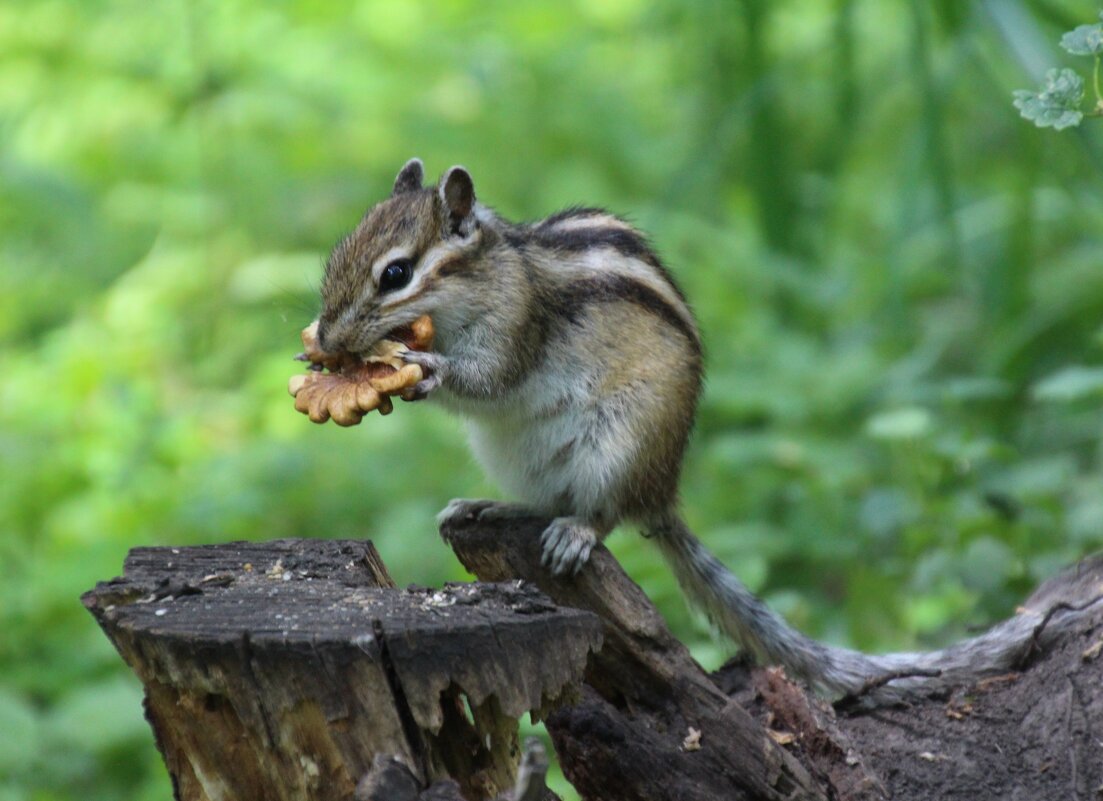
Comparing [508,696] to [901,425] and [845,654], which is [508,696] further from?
[901,425]

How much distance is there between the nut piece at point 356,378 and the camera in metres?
2.78

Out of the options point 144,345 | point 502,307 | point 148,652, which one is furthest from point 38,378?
point 148,652

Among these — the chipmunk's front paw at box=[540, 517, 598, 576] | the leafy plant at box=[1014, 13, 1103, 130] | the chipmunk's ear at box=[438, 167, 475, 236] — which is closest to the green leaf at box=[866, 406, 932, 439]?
the chipmunk's front paw at box=[540, 517, 598, 576]

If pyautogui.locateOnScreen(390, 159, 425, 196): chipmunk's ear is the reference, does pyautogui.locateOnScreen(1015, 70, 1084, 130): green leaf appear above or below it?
above

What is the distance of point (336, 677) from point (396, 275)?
4.40 ft

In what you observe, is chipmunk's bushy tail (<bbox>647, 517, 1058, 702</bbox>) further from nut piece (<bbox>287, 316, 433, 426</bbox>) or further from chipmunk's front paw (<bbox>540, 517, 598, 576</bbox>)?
nut piece (<bbox>287, 316, 433, 426</bbox>)

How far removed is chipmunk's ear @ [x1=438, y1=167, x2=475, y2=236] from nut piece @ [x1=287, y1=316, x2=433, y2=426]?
0.28m

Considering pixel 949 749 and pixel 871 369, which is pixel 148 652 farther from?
pixel 871 369

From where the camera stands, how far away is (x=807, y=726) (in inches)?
101

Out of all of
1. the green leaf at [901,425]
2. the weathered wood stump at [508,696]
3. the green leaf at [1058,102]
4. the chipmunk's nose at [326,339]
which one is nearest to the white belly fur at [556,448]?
the weathered wood stump at [508,696]

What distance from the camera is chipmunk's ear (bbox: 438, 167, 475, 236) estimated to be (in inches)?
128

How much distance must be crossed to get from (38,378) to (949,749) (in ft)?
15.3

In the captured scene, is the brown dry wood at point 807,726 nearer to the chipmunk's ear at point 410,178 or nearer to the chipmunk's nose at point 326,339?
the chipmunk's nose at point 326,339

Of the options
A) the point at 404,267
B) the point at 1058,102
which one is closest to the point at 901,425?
the point at 404,267
